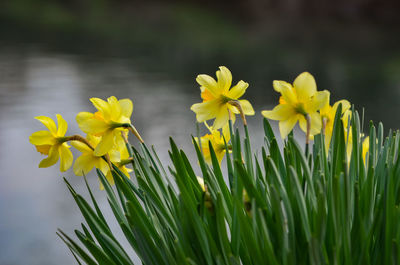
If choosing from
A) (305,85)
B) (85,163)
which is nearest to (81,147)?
(85,163)

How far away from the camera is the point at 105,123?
0.54m

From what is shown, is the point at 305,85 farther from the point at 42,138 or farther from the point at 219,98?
the point at 42,138

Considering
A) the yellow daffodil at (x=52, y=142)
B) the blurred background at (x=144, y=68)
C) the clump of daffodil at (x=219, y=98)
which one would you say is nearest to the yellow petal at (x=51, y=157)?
the yellow daffodil at (x=52, y=142)

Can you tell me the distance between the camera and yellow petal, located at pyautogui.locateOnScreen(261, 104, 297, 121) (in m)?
0.51

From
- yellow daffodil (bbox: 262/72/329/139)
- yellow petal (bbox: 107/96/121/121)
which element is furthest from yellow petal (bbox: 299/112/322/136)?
yellow petal (bbox: 107/96/121/121)

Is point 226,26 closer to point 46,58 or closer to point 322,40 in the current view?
point 322,40

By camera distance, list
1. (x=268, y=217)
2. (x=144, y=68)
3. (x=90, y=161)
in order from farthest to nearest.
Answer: (x=144, y=68)
(x=90, y=161)
(x=268, y=217)

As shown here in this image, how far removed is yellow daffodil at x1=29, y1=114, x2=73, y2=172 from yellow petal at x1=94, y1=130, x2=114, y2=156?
5cm

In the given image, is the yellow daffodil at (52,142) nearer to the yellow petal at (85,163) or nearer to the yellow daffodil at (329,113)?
the yellow petal at (85,163)

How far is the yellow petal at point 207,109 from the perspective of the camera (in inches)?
22.1

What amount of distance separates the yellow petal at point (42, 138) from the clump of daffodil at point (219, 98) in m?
0.16

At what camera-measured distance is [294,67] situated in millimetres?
4398

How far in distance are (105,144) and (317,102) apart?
230 mm

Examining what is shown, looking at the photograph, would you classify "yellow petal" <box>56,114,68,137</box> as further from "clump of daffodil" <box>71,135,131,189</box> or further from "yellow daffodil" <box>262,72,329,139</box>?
"yellow daffodil" <box>262,72,329,139</box>
